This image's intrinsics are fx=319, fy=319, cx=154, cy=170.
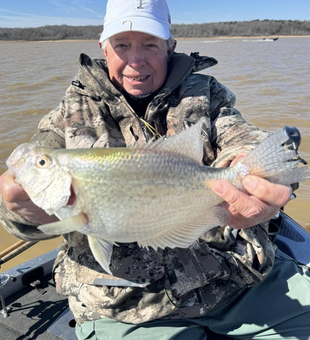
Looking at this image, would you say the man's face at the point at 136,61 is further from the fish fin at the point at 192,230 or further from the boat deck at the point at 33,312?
the boat deck at the point at 33,312

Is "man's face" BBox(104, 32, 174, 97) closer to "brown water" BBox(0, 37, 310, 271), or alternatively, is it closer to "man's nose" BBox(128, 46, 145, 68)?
"man's nose" BBox(128, 46, 145, 68)

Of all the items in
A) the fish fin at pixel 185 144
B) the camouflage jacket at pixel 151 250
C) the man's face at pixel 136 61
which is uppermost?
the man's face at pixel 136 61

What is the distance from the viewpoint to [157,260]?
2322 mm

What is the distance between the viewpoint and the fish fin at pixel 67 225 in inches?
66.0

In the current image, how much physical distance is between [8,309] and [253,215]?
9.25 ft

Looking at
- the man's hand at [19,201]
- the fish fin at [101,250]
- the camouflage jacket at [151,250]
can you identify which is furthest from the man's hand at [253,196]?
the man's hand at [19,201]

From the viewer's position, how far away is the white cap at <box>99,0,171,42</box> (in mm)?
2695

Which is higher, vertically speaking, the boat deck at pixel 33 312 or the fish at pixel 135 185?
the fish at pixel 135 185

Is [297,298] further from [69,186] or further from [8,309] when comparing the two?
[8,309]

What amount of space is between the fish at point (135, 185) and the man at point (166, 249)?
12cm

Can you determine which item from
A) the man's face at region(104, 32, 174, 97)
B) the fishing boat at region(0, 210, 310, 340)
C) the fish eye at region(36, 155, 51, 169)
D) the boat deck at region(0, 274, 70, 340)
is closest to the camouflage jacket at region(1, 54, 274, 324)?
the man's face at region(104, 32, 174, 97)

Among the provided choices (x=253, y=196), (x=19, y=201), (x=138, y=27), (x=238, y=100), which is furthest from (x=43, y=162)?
(x=238, y=100)

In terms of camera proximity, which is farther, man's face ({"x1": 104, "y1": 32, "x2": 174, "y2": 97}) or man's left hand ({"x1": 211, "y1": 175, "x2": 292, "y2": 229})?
man's face ({"x1": 104, "y1": 32, "x2": 174, "y2": 97})

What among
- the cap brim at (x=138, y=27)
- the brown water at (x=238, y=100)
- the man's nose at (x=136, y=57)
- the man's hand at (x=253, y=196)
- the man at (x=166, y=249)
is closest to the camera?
the man's hand at (x=253, y=196)
